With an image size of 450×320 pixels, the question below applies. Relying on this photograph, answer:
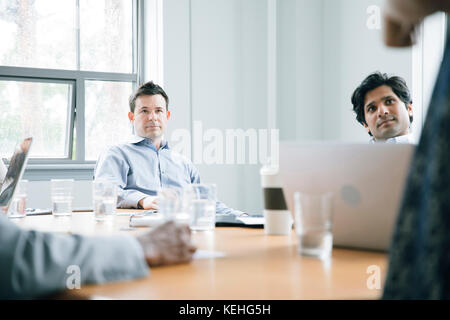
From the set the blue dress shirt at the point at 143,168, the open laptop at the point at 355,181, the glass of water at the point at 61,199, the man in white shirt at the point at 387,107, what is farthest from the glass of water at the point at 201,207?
the man in white shirt at the point at 387,107

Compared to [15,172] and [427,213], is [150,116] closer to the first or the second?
[15,172]

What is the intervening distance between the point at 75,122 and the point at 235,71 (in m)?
1.45

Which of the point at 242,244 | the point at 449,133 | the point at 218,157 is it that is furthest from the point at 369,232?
the point at 218,157

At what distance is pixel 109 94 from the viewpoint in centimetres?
401

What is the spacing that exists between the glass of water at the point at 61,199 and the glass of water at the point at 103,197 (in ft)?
0.53

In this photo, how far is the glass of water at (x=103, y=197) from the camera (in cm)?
162

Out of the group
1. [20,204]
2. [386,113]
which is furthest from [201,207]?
[386,113]

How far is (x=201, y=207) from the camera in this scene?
1.41 m

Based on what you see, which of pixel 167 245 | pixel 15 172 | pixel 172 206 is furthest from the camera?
pixel 15 172

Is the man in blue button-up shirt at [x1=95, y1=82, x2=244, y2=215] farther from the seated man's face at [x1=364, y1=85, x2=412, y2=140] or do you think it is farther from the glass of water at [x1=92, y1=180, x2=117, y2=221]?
the seated man's face at [x1=364, y1=85, x2=412, y2=140]

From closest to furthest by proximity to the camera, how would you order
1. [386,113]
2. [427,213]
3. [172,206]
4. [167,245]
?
[427,213]
[167,245]
[172,206]
[386,113]

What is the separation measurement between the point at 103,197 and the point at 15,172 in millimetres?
318

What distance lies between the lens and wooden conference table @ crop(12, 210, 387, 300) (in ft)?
2.40

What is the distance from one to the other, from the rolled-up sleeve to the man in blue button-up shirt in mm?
1860
